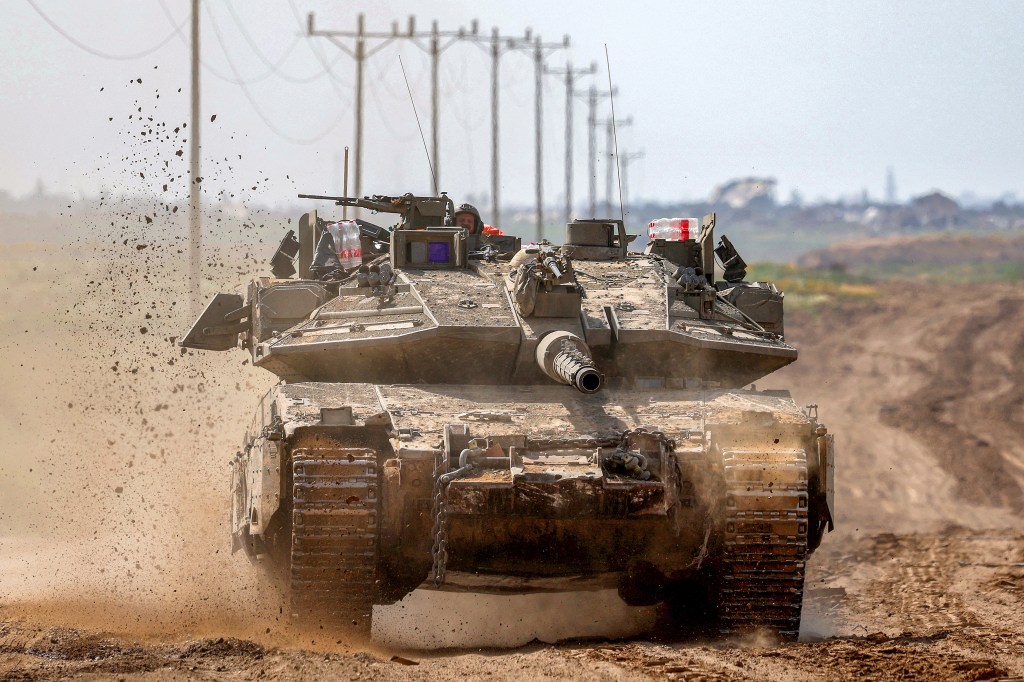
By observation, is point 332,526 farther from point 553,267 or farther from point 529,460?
point 553,267

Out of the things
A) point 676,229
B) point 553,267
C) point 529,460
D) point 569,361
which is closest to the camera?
point 529,460

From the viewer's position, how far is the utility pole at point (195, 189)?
28078 millimetres

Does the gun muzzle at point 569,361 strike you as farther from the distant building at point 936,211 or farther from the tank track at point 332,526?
the distant building at point 936,211

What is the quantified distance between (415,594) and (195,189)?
1751cm

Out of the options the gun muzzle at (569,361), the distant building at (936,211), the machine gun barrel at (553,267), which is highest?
the distant building at (936,211)

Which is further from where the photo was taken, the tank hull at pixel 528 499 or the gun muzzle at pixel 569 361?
the gun muzzle at pixel 569 361

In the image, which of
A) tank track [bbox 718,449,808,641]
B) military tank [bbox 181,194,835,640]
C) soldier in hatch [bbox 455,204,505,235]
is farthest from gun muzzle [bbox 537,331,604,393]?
soldier in hatch [bbox 455,204,505,235]

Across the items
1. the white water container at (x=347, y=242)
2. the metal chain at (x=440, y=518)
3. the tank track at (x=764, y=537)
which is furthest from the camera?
the white water container at (x=347, y=242)

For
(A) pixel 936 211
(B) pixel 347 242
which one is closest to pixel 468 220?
(B) pixel 347 242

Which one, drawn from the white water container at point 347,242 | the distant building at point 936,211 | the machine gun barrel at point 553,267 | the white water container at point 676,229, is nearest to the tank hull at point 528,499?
the machine gun barrel at point 553,267

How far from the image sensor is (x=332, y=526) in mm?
10133

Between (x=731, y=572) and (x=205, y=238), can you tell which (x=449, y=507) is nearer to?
(x=731, y=572)

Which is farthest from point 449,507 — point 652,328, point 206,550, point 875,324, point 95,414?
point 875,324

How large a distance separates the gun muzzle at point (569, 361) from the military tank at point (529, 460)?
0.9 inches
